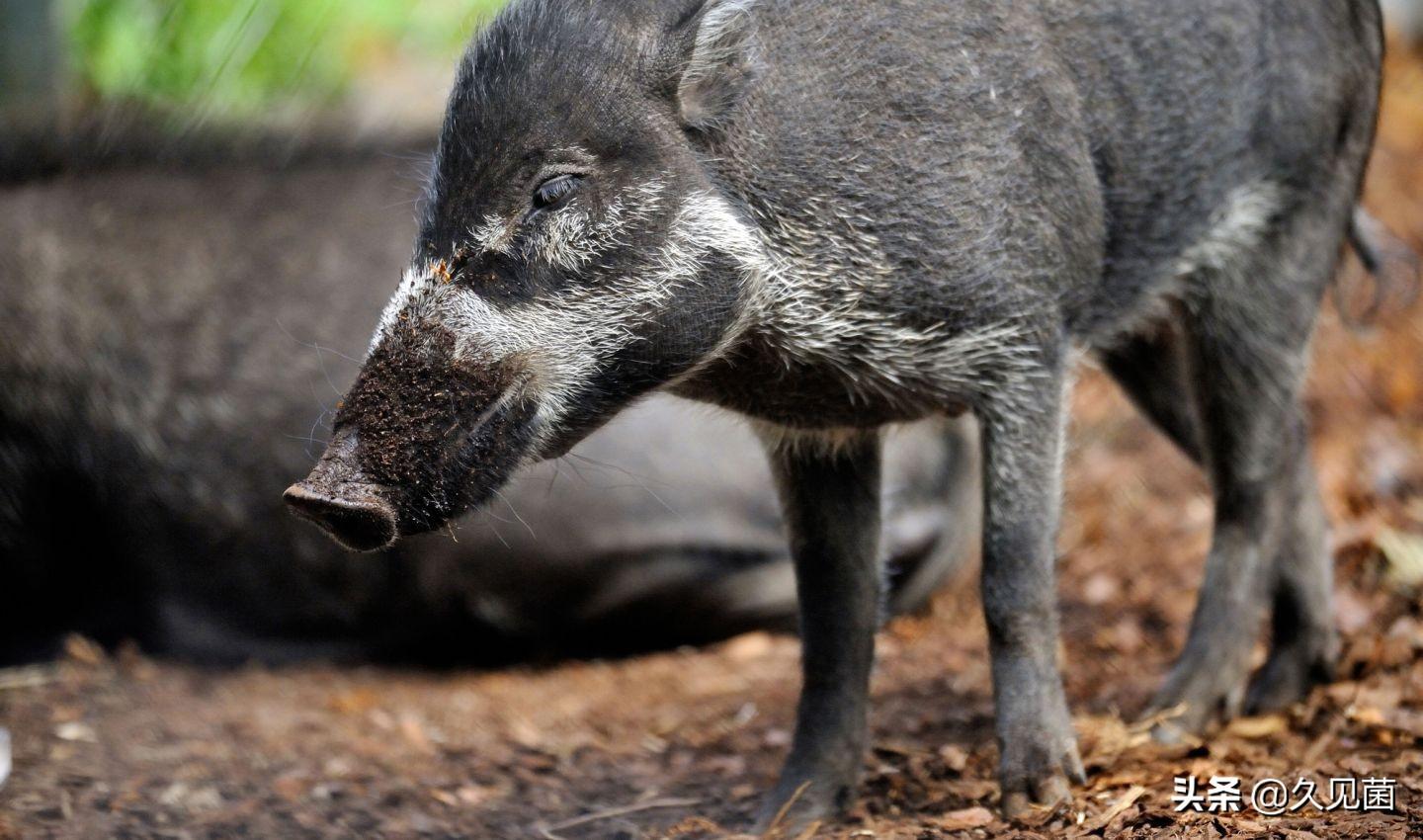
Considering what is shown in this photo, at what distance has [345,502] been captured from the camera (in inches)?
106

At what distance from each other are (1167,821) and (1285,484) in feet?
4.45

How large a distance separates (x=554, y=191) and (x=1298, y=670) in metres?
2.44

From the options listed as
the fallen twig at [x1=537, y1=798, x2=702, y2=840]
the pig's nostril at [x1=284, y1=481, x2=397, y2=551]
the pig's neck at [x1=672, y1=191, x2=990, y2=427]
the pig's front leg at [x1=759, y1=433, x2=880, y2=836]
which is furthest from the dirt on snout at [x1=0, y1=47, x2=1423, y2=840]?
the pig's nostril at [x1=284, y1=481, x2=397, y2=551]

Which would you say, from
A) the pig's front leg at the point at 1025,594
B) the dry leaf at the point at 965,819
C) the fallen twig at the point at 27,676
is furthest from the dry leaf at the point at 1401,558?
the fallen twig at the point at 27,676

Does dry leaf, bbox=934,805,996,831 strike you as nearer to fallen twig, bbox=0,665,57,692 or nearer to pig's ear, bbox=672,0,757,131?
pig's ear, bbox=672,0,757,131

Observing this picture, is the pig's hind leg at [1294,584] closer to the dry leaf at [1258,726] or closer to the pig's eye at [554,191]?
the dry leaf at [1258,726]

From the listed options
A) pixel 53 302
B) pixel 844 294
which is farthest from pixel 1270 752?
pixel 53 302

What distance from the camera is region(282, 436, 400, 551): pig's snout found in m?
2.68

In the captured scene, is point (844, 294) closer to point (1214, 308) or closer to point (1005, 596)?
point (1005, 596)

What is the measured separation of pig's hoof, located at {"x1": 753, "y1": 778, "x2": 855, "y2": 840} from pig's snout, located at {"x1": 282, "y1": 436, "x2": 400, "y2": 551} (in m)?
1.12

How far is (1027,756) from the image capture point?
3178 millimetres

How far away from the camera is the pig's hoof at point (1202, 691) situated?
12.8 ft

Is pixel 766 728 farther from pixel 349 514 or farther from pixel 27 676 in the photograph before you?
pixel 27 676

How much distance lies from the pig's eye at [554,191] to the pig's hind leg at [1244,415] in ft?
5.92
